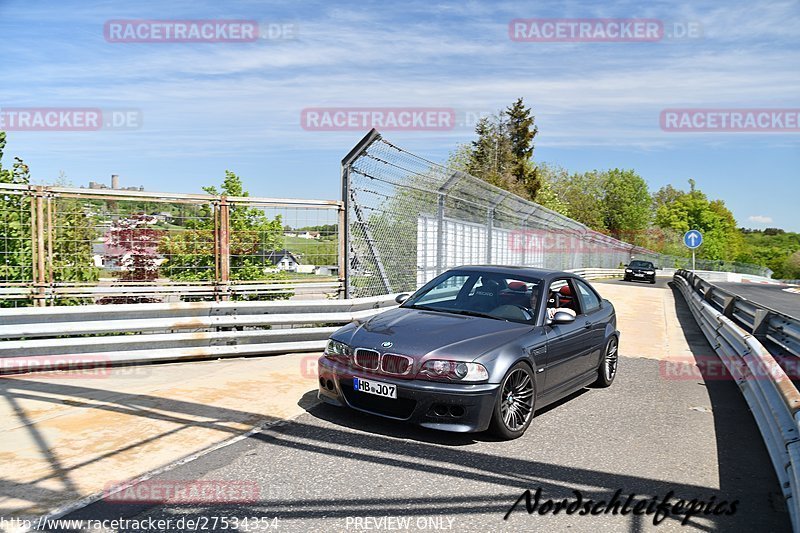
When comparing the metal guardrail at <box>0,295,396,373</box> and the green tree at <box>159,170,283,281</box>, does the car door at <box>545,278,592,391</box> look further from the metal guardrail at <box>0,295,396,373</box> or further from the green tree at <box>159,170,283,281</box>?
the green tree at <box>159,170,283,281</box>

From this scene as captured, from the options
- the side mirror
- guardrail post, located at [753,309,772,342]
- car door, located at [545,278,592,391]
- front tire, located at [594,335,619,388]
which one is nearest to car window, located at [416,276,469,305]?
car door, located at [545,278,592,391]

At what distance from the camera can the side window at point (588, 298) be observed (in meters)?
7.20

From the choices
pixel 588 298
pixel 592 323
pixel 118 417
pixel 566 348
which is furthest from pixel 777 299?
pixel 118 417

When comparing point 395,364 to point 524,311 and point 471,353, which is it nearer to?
point 471,353

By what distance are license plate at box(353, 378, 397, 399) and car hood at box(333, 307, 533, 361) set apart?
271 millimetres

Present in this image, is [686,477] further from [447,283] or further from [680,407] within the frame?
[447,283]

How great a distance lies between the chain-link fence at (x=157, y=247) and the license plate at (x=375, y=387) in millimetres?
3979

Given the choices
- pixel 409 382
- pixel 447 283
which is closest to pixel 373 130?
pixel 447 283

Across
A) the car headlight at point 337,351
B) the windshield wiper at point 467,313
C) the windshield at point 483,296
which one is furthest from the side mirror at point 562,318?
the car headlight at point 337,351

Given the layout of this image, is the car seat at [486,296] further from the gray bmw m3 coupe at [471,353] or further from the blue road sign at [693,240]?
the blue road sign at [693,240]

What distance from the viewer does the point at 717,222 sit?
11450 cm

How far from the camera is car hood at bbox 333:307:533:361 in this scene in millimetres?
5242

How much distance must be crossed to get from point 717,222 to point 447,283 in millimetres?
120662

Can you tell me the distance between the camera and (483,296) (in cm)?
651
